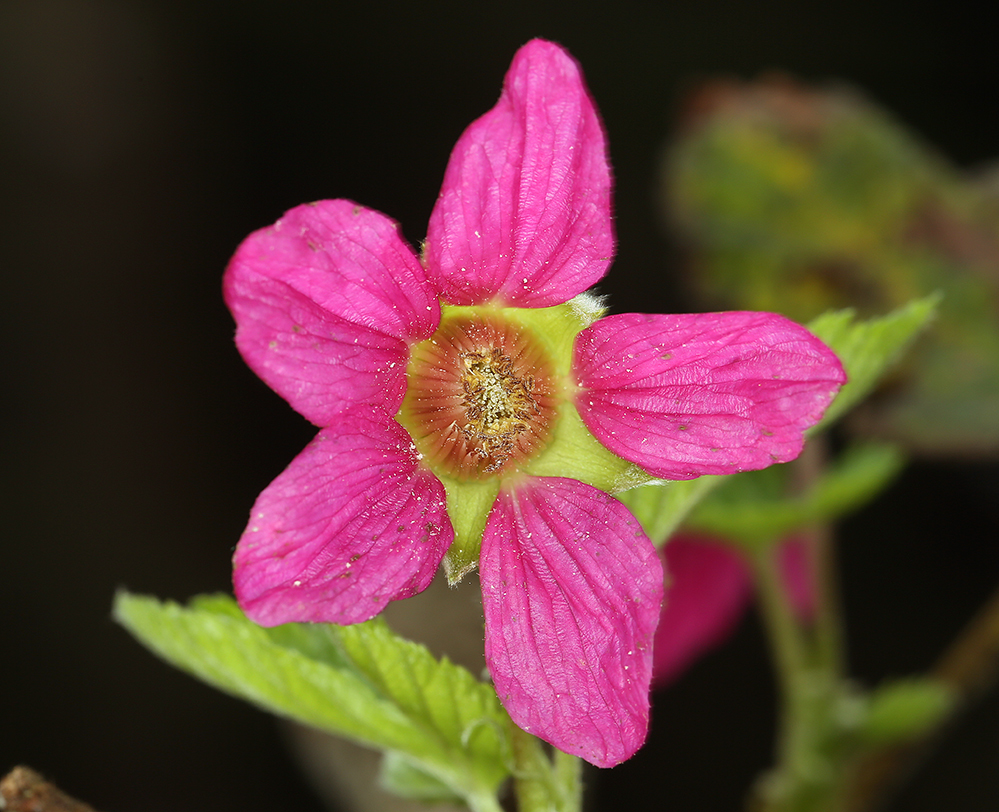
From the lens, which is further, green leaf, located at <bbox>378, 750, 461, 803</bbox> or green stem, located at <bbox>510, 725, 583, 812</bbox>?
green leaf, located at <bbox>378, 750, 461, 803</bbox>

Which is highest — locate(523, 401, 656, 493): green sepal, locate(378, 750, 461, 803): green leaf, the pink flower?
locate(523, 401, 656, 493): green sepal

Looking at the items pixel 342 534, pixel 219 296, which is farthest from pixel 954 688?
pixel 219 296

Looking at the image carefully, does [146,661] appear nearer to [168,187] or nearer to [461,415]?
[168,187]

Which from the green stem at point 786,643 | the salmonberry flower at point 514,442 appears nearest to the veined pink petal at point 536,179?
the salmonberry flower at point 514,442

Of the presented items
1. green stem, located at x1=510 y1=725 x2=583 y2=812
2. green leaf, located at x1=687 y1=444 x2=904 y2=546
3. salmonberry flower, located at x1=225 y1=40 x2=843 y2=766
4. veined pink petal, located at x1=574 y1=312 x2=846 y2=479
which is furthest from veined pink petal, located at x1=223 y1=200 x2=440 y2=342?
green leaf, located at x1=687 y1=444 x2=904 y2=546

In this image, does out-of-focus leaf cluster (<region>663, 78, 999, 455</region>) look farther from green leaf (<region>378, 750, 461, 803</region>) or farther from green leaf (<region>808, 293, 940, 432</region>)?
green leaf (<region>378, 750, 461, 803</region>)
